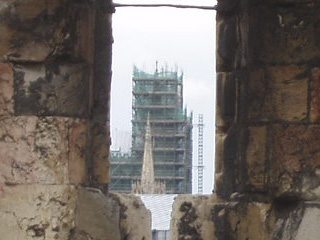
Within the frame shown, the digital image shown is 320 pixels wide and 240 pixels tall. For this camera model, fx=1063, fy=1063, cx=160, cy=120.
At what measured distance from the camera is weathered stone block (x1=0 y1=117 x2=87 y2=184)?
5160 mm

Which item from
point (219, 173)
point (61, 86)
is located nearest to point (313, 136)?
point (219, 173)

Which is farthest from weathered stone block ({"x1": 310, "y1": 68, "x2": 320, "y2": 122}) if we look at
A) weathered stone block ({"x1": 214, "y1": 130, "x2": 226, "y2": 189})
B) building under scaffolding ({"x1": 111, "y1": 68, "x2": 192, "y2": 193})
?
building under scaffolding ({"x1": 111, "y1": 68, "x2": 192, "y2": 193})

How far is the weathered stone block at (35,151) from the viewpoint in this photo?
5.16m

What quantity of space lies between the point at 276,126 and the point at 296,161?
0.21 metres

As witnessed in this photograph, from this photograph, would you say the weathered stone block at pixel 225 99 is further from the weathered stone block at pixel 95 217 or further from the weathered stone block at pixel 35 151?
the weathered stone block at pixel 35 151

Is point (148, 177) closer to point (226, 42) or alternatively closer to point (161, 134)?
point (161, 134)

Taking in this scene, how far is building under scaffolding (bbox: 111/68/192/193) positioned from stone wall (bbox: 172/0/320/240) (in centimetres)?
5576

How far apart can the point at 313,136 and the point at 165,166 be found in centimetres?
6186

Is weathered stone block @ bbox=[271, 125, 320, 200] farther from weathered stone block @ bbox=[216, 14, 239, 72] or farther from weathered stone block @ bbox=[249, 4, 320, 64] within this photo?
weathered stone block @ bbox=[216, 14, 239, 72]

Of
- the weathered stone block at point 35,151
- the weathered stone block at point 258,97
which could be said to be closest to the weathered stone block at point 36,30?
the weathered stone block at point 35,151

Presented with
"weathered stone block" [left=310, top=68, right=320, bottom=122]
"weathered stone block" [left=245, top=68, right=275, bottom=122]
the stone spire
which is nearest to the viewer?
"weathered stone block" [left=310, top=68, right=320, bottom=122]

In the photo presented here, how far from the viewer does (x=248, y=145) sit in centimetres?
542

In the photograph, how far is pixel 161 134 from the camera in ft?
216

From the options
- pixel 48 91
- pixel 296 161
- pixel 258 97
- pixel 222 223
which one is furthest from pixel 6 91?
pixel 296 161
